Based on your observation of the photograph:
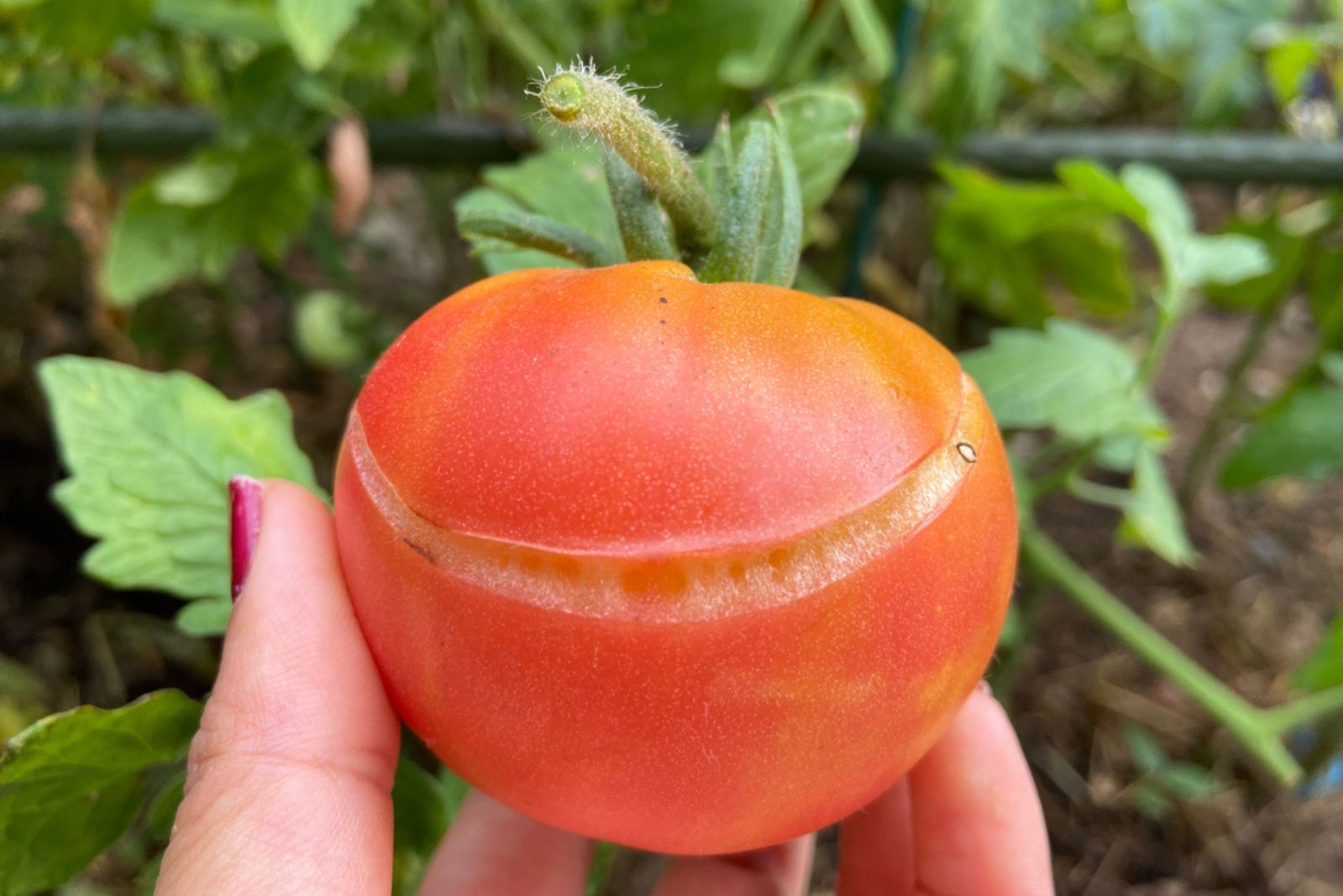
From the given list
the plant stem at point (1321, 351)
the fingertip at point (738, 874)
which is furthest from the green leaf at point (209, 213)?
the plant stem at point (1321, 351)

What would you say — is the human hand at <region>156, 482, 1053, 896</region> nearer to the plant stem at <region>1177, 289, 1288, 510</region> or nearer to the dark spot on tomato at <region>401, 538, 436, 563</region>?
the dark spot on tomato at <region>401, 538, 436, 563</region>

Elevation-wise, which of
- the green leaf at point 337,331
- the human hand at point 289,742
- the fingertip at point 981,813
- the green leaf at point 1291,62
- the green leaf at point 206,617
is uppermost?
the green leaf at point 1291,62

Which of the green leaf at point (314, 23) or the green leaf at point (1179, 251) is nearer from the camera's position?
the green leaf at point (314, 23)

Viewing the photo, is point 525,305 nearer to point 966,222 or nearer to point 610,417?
point 610,417

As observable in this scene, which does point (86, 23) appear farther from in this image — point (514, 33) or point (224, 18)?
point (514, 33)

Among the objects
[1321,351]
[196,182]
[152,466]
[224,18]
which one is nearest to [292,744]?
[152,466]

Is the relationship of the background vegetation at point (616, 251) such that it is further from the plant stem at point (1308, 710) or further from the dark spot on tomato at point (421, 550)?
the dark spot on tomato at point (421, 550)
